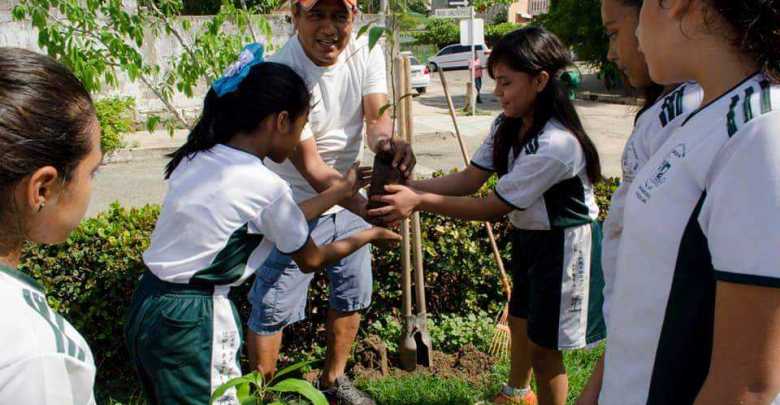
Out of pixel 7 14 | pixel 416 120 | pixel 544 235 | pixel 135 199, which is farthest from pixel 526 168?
pixel 416 120

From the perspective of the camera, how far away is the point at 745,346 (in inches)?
42.1

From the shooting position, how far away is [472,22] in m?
16.0

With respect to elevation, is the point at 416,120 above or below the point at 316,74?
below

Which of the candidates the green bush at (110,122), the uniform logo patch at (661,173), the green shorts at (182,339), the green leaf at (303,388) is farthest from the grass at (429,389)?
the green bush at (110,122)

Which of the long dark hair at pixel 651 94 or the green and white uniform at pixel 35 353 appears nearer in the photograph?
the green and white uniform at pixel 35 353

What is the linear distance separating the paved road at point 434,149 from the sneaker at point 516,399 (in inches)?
112

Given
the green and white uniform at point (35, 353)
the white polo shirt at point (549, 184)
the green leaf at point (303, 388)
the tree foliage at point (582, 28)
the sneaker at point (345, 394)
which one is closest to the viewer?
the green and white uniform at point (35, 353)

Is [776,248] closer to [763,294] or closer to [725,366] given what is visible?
[763,294]

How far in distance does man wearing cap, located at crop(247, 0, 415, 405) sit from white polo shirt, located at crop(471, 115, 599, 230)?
696 millimetres

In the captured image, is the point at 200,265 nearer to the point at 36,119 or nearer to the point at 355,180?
the point at 355,180

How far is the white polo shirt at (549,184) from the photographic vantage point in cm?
261

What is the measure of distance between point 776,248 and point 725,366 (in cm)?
23

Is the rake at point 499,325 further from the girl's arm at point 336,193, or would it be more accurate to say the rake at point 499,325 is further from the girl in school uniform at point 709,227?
the girl in school uniform at point 709,227

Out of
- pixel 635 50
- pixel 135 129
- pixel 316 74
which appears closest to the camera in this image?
pixel 635 50
